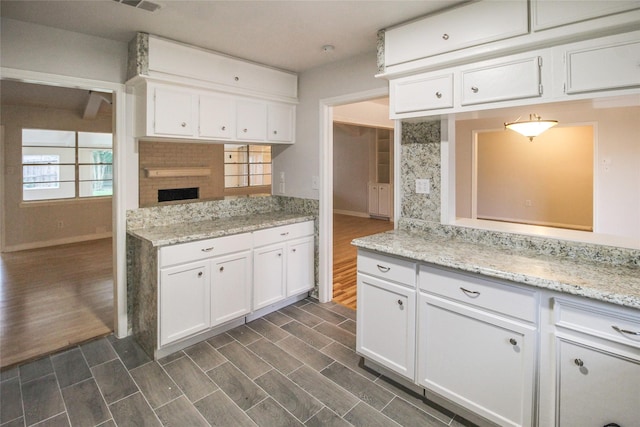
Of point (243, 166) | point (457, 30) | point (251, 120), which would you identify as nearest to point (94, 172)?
point (243, 166)

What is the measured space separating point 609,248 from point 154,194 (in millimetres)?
6671

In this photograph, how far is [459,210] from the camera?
7.23 m

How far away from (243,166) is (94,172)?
9.68 ft

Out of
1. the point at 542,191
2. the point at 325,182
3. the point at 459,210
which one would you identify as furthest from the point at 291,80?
the point at 542,191

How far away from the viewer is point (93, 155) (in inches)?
269

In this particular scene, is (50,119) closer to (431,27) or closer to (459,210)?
(431,27)

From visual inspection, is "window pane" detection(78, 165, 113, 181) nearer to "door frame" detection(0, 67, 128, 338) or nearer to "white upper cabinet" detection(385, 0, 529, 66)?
"door frame" detection(0, 67, 128, 338)

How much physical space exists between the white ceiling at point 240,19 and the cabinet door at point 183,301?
170 centimetres

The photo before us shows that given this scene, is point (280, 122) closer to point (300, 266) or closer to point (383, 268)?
point (300, 266)

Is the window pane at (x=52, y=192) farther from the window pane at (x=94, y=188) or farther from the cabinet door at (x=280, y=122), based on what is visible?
the cabinet door at (x=280, y=122)

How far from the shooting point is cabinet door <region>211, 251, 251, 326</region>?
2.81 m

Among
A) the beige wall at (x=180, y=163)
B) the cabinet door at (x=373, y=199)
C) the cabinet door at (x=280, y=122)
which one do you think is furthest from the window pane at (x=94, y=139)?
the cabinet door at (x=373, y=199)

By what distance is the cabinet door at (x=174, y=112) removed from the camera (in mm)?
2674

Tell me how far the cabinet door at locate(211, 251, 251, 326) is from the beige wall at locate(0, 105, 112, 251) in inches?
201
